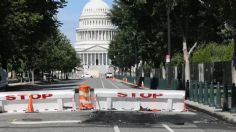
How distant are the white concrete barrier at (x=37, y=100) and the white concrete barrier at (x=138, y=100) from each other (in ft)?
4.29

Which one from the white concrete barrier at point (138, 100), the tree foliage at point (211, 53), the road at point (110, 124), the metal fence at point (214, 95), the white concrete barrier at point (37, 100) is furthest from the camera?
the tree foliage at point (211, 53)

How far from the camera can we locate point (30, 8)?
2192 inches

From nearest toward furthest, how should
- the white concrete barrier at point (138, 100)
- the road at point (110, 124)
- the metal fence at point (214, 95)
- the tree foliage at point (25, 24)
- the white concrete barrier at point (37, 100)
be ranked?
the road at point (110, 124), the metal fence at point (214, 95), the white concrete barrier at point (37, 100), the white concrete barrier at point (138, 100), the tree foliage at point (25, 24)

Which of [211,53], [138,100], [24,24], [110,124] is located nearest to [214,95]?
[138,100]

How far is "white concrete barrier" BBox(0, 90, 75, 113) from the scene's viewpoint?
85.1 feet

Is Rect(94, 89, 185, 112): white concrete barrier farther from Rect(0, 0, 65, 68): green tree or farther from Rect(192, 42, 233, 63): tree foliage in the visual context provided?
Rect(192, 42, 233, 63): tree foliage

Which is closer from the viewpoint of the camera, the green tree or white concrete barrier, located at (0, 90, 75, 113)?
white concrete barrier, located at (0, 90, 75, 113)

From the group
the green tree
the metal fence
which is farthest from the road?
the green tree

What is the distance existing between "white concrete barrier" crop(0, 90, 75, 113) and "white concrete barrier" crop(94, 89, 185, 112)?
131cm

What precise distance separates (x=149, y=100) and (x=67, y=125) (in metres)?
8.62

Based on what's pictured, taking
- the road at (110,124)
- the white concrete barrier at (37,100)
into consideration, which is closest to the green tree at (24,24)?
the white concrete barrier at (37,100)

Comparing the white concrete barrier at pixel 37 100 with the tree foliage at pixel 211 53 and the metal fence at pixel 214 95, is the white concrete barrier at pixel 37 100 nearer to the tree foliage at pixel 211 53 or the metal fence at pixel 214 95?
the metal fence at pixel 214 95

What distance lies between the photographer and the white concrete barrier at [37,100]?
25953 millimetres

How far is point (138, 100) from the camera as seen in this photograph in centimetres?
2667
